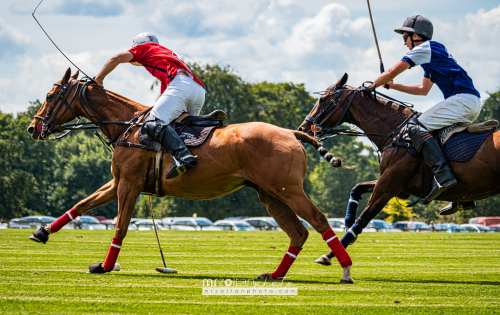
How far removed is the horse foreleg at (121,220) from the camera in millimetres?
8039

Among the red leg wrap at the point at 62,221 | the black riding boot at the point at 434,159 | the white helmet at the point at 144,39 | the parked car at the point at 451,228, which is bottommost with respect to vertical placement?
the parked car at the point at 451,228

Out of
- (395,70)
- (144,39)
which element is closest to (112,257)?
(144,39)

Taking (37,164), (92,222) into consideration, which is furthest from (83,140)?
(92,222)

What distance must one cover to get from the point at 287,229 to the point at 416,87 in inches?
141

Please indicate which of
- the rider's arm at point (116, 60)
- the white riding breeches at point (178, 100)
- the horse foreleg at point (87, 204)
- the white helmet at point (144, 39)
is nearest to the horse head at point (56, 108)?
the rider's arm at point (116, 60)

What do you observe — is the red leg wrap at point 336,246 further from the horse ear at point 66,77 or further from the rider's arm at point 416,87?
the horse ear at point 66,77

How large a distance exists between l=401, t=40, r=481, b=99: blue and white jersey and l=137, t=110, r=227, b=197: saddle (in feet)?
10.1

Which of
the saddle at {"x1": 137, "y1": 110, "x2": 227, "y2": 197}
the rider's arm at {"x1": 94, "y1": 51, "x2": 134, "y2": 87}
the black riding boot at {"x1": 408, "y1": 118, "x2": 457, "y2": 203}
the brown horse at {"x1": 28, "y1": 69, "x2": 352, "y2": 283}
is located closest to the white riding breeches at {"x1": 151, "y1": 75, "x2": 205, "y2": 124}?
the saddle at {"x1": 137, "y1": 110, "x2": 227, "y2": 197}

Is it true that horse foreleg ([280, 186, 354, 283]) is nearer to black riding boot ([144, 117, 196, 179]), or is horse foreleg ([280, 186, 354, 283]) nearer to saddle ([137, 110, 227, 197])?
black riding boot ([144, 117, 196, 179])

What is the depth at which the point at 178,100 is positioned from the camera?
8.43 meters

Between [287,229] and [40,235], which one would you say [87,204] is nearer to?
[40,235]

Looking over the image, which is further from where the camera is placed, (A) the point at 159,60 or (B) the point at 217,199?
(B) the point at 217,199

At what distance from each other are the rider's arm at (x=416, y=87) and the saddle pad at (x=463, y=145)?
1482 mm

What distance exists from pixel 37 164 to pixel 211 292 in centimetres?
5848
